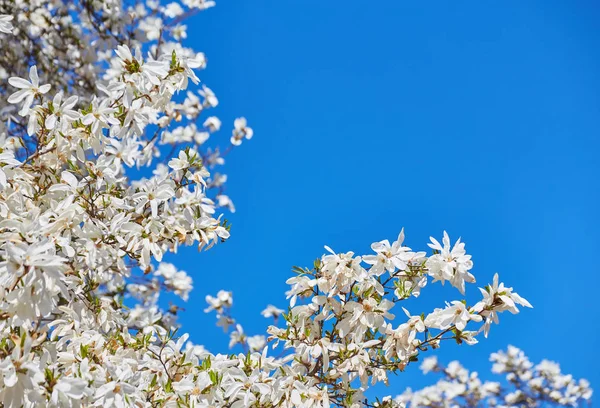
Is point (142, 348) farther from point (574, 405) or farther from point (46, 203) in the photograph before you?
point (574, 405)

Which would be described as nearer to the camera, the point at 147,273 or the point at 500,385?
the point at 147,273

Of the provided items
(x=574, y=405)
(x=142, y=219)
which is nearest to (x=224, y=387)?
(x=142, y=219)

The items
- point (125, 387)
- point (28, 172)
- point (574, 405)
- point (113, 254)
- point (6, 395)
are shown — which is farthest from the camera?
point (574, 405)

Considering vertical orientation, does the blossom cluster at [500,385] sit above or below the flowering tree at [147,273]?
above

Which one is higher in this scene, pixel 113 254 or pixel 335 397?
pixel 113 254

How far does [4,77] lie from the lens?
7.80 m

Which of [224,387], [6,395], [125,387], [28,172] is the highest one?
[28,172]

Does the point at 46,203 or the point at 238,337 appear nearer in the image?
the point at 46,203

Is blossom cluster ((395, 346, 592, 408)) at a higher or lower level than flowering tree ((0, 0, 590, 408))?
higher

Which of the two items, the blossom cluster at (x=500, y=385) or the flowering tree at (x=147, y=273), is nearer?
the flowering tree at (x=147, y=273)

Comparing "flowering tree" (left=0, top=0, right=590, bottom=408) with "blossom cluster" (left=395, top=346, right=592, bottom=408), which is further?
"blossom cluster" (left=395, top=346, right=592, bottom=408)

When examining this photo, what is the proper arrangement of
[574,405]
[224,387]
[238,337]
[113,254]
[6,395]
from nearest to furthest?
[6,395]
[224,387]
[113,254]
[238,337]
[574,405]

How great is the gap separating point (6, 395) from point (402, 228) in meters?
2.27

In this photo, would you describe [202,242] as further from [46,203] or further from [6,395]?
[6,395]
